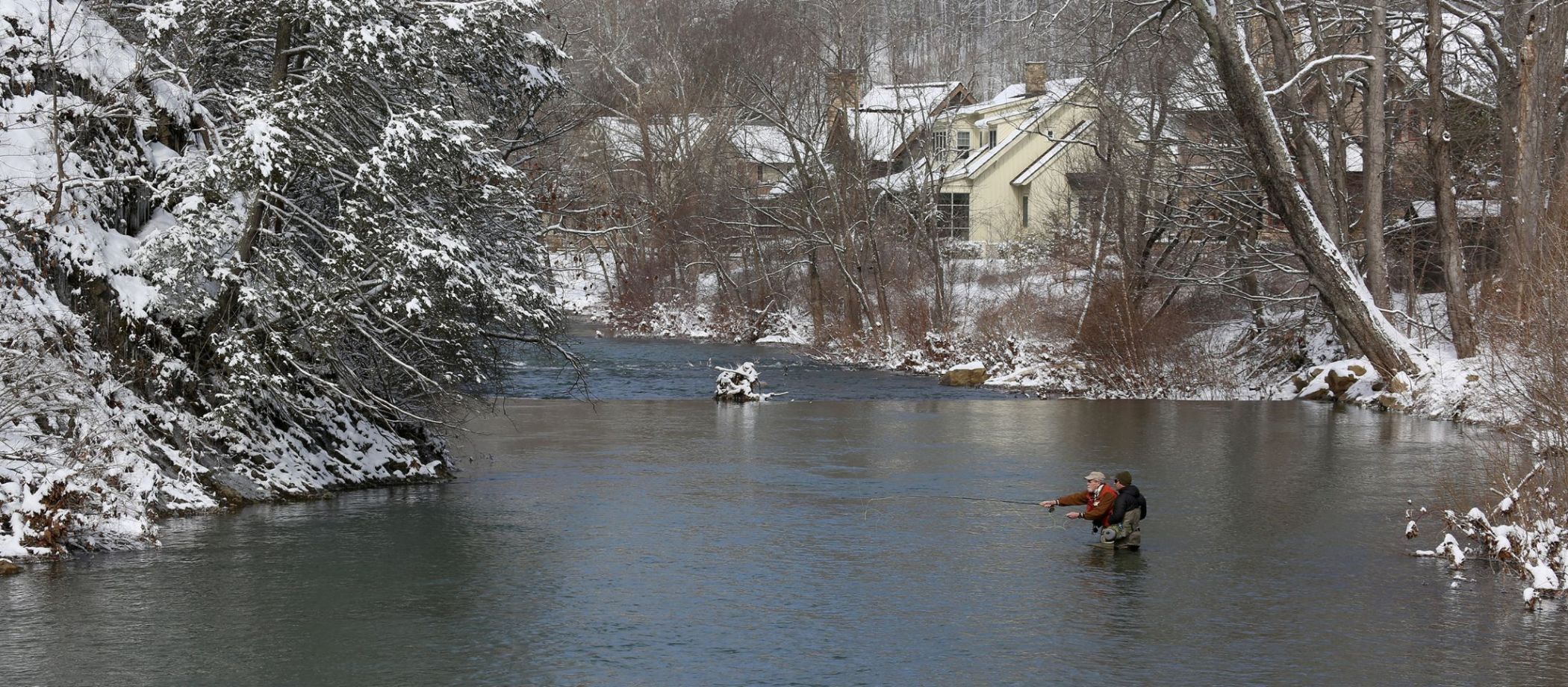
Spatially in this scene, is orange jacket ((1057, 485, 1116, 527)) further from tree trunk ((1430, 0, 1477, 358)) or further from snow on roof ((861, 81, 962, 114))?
snow on roof ((861, 81, 962, 114))

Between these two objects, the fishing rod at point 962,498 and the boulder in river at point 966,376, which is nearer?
the fishing rod at point 962,498

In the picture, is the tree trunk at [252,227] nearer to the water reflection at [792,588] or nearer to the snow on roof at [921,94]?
the water reflection at [792,588]

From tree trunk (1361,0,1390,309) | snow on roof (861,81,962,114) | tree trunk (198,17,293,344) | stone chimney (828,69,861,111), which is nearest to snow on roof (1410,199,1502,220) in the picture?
tree trunk (1361,0,1390,309)

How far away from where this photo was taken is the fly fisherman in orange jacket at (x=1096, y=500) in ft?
48.9

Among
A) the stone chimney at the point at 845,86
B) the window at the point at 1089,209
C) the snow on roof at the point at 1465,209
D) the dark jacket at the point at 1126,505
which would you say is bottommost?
the dark jacket at the point at 1126,505

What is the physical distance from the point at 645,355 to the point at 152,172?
3008 centimetres

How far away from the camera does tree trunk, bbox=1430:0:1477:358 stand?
A: 3147cm

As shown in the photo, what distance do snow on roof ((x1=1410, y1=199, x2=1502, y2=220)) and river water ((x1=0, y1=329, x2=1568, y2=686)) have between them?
60.1 feet

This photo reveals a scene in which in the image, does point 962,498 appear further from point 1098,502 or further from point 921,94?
point 921,94

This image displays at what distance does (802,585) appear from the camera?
13.3 m

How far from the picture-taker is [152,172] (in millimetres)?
18453

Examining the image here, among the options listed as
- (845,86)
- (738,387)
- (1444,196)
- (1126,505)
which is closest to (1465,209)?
(1444,196)

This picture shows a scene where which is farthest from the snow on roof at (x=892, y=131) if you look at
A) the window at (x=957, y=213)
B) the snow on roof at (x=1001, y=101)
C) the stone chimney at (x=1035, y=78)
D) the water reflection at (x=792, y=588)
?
the water reflection at (x=792, y=588)

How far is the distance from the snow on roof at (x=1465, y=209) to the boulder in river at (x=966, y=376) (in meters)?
12.0
